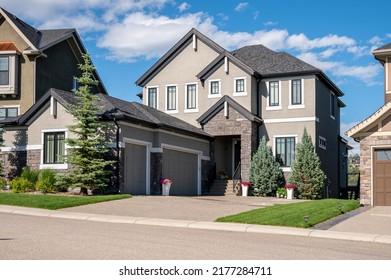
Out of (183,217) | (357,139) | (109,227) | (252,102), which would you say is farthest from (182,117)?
(109,227)

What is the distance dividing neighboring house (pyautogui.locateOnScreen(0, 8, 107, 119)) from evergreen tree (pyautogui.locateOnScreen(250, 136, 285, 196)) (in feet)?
45.7

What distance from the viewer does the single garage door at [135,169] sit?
26.6 m

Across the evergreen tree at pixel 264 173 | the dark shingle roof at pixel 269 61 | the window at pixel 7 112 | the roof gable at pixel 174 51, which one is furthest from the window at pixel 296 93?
the window at pixel 7 112

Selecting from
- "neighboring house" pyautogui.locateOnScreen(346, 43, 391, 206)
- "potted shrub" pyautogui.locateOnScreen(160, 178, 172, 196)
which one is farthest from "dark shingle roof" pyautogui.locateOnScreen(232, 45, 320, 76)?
"potted shrub" pyautogui.locateOnScreen(160, 178, 172, 196)

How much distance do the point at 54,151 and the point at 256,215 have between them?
11.8 metres

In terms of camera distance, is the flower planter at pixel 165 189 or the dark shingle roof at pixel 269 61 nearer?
the flower planter at pixel 165 189

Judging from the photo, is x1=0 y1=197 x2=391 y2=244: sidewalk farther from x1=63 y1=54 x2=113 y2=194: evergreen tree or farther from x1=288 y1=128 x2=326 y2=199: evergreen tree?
x1=288 y1=128 x2=326 y2=199: evergreen tree

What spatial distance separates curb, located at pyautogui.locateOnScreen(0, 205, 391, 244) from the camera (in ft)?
49.9

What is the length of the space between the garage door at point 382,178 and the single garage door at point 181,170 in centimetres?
1016

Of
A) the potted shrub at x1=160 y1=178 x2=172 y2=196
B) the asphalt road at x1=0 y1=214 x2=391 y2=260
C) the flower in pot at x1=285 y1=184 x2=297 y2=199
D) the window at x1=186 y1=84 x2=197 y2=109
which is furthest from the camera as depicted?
the window at x1=186 y1=84 x2=197 y2=109

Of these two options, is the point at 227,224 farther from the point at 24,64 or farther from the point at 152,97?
the point at 24,64

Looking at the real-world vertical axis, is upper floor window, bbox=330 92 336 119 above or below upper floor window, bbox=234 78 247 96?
below

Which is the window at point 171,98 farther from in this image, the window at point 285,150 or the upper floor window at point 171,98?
the window at point 285,150

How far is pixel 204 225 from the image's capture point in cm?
1692
